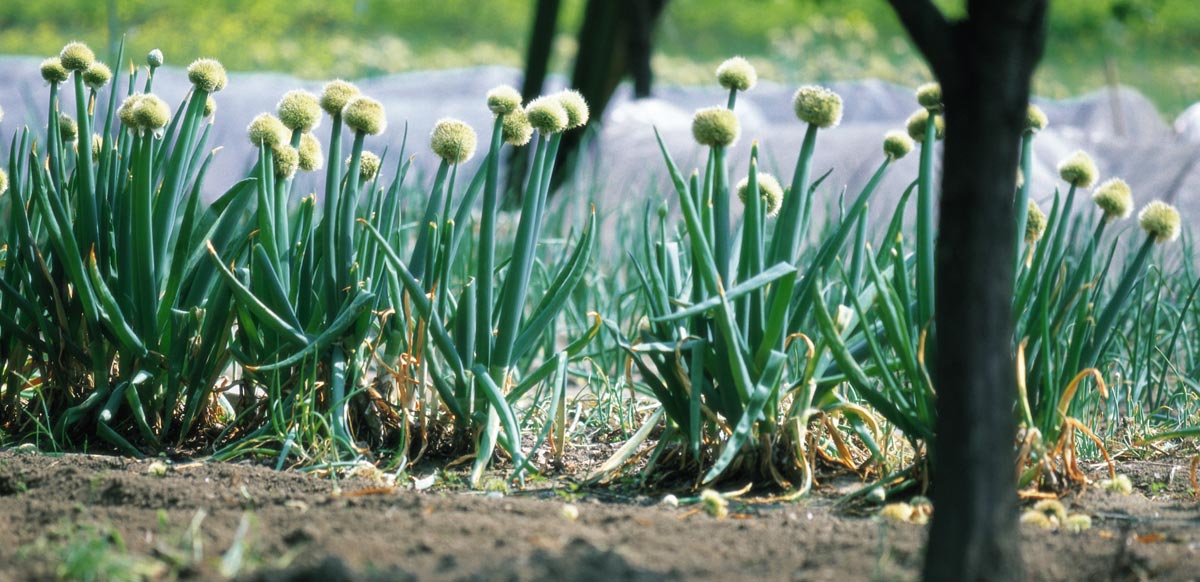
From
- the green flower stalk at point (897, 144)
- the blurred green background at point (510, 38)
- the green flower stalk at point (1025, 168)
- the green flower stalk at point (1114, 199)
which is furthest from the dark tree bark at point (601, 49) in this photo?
the blurred green background at point (510, 38)

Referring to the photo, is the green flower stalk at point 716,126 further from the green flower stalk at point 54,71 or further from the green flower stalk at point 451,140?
the green flower stalk at point 54,71

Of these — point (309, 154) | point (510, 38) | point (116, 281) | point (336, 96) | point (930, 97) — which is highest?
point (510, 38)

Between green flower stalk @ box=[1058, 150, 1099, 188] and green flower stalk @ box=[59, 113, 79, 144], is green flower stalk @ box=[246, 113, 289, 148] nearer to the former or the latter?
green flower stalk @ box=[59, 113, 79, 144]

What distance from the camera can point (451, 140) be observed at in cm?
210

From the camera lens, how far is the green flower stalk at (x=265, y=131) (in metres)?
2.08

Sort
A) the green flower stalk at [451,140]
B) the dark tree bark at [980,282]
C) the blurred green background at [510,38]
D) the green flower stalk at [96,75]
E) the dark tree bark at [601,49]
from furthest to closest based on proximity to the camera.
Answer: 1. the blurred green background at [510,38]
2. the dark tree bark at [601,49]
3. the green flower stalk at [96,75]
4. the green flower stalk at [451,140]
5. the dark tree bark at [980,282]

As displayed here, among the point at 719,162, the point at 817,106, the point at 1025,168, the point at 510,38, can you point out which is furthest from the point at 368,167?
the point at 510,38

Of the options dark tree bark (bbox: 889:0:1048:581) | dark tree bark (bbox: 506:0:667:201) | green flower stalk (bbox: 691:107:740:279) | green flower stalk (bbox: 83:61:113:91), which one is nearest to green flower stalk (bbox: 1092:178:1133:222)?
green flower stalk (bbox: 691:107:740:279)

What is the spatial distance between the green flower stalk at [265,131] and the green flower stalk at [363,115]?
12 centimetres

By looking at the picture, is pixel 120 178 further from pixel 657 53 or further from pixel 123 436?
pixel 657 53

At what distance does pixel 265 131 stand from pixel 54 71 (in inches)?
17.9

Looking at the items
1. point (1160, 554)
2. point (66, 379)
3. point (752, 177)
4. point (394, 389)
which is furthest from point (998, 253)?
point (66, 379)

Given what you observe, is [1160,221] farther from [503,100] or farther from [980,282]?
[503,100]

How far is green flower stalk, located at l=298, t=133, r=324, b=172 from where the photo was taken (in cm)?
224
